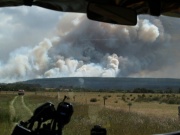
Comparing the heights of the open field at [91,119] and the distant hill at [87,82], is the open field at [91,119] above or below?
below

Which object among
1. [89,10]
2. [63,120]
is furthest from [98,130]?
[89,10]

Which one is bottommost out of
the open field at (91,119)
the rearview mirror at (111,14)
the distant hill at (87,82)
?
the open field at (91,119)

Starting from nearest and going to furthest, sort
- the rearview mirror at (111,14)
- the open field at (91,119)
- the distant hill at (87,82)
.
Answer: the rearview mirror at (111,14)
the distant hill at (87,82)
the open field at (91,119)

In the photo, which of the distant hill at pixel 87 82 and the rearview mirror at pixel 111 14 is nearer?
the rearview mirror at pixel 111 14

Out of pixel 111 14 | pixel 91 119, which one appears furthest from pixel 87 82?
pixel 91 119

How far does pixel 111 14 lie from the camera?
2.42 meters

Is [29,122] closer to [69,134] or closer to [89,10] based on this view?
[89,10]

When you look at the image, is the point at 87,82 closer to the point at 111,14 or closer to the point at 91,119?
the point at 111,14

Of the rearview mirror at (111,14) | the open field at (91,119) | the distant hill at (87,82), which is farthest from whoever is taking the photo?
the open field at (91,119)

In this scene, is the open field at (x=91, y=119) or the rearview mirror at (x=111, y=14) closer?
the rearview mirror at (x=111, y=14)

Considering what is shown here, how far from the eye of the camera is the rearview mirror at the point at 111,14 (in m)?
2.35

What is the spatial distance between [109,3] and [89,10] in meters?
0.12

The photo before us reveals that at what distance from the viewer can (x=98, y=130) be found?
80.4 inches

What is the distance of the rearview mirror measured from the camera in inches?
92.4
